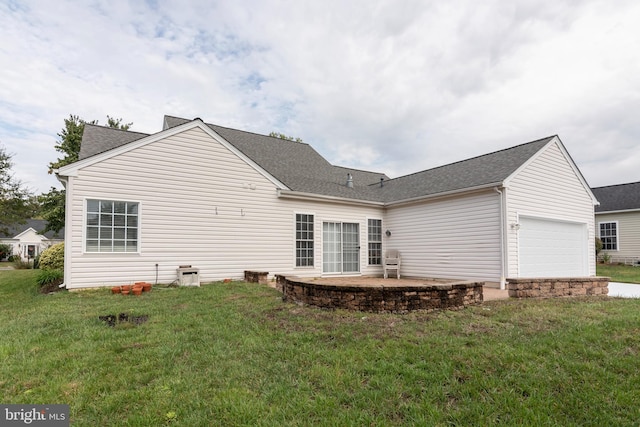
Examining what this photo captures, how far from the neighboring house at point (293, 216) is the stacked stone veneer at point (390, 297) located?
4558 millimetres

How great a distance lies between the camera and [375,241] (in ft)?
43.1

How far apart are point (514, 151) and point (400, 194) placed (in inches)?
165

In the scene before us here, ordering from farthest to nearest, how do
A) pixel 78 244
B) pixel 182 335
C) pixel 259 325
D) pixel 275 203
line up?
pixel 275 203 < pixel 78 244 < pixel 259 325 < pixel 182 335

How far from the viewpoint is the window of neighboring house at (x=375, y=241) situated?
1304cm

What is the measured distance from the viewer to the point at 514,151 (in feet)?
37.2

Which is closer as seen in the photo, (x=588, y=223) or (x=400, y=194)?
(x=588, y=223)

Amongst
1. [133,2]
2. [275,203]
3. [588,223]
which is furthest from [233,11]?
[588,223]

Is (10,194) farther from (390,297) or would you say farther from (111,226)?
(390,297)

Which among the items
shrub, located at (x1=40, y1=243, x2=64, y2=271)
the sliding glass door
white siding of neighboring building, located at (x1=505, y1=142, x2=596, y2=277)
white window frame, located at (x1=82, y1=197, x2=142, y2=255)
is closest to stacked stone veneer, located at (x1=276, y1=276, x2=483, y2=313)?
white siding of neighboring building, located at (x1=505, y1=142, x2=596, y2=277)

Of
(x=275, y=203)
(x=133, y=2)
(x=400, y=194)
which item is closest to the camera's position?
(x=133, y=2)

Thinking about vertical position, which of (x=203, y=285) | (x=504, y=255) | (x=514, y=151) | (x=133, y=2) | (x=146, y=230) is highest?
(x=133, y=2)

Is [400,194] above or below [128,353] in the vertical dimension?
above

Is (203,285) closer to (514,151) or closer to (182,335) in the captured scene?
(182,335)

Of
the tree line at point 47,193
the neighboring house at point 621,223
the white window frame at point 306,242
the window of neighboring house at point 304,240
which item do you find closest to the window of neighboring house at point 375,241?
the white window frame at point 306,242
